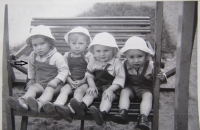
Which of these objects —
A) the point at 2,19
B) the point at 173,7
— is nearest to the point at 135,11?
the point at 173,7

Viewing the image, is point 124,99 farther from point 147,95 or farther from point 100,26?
point 100,26

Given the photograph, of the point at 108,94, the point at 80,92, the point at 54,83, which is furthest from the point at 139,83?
the point at 54,83

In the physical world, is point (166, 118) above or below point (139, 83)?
below

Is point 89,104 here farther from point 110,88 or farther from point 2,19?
point 2,19

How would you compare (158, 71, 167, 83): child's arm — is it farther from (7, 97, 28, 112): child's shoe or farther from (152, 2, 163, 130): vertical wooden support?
(7, 97, 28, 112): child's shoe

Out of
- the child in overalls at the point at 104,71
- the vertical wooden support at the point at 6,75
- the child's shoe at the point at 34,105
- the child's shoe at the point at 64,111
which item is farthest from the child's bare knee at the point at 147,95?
the vertical wooden support at the point at 6,75

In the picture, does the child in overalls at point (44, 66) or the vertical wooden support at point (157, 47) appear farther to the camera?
the child in overalls at point (44, 66)

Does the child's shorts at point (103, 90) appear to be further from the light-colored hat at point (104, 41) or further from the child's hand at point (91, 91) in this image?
the light-colored hat at point (104, 41)

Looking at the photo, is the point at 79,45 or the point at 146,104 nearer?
the point at 146,104
